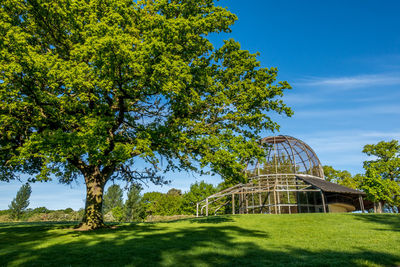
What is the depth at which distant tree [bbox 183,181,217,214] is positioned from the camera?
197ft

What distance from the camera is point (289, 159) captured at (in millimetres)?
31547

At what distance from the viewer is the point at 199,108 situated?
49.8 ft

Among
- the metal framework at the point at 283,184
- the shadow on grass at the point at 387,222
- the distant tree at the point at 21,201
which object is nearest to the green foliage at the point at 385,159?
the metal framework at the point at 283,184

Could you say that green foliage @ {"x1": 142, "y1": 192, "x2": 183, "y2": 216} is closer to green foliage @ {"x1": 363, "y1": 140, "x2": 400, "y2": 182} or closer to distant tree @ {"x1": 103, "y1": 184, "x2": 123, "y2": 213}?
distant tree @ {"x1": 103, "y1": 184, "x2": 123, "y2": 213}

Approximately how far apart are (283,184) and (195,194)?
35478mm

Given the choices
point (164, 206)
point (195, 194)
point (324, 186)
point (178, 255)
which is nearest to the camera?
point (178, 255)

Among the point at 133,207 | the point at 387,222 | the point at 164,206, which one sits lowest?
the point at 164,206

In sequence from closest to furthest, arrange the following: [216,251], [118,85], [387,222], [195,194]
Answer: [216,251] < [118,85] < [387,222] < [195,194]

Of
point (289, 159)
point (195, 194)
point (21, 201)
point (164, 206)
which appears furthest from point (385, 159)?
point (21, 201)

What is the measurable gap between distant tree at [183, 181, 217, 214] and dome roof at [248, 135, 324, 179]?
31.7m

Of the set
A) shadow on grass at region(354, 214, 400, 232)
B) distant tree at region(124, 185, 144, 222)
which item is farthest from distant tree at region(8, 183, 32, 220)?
shadow on grass at region(354, 214, 400, 232)

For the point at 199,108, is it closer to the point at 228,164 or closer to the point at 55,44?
the point at 228,164

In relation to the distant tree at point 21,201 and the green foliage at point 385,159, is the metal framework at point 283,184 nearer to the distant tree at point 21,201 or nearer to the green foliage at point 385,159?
the green foliage at point 385,159

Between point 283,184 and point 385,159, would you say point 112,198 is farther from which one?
point 385,159
